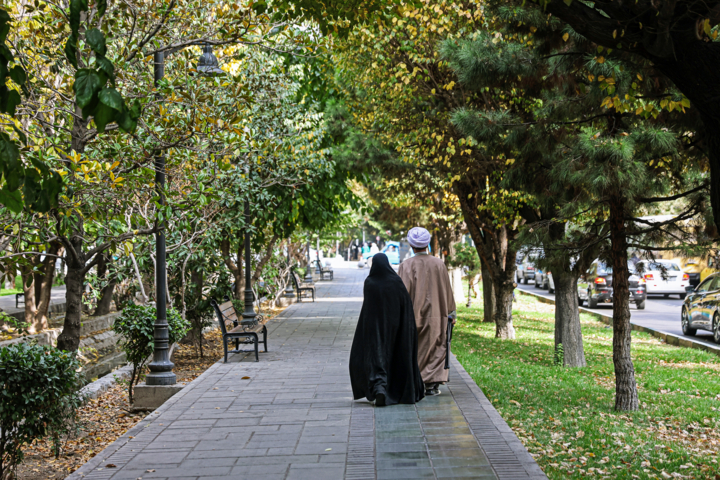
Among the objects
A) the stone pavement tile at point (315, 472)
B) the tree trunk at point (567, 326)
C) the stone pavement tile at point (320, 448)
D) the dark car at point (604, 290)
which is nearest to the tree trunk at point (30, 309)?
the stone pavement tile at point (320, 448)

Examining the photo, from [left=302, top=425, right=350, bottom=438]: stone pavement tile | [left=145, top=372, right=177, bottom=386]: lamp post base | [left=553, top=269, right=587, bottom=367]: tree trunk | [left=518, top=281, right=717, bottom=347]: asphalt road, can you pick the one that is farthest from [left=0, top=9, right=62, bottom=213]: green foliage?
[left=518, top=281, right=717, bottom=347]: asphalt road

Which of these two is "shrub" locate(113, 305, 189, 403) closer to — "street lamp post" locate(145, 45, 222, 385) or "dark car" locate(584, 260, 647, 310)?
"street lamp post" locate(145, 45, 222, 385)

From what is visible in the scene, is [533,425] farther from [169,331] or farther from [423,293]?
[169,331]

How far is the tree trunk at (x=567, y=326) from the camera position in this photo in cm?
1209

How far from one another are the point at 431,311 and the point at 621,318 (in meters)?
2.49

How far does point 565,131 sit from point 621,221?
1.38m

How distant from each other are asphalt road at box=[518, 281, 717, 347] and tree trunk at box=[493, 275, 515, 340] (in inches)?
173

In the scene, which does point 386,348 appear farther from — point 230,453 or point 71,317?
point 71,317

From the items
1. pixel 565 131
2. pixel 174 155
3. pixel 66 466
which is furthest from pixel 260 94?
pixel 66 466

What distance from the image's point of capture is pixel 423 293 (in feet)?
25.8

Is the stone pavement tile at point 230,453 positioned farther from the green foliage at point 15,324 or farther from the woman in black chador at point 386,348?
the green foliage at point 15,324

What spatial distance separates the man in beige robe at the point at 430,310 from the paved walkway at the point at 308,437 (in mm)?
301

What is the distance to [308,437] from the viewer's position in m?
6.05

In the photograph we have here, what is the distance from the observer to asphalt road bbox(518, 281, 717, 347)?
17.0m
